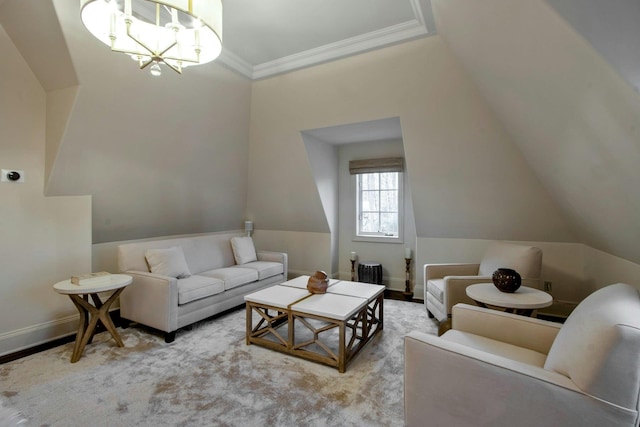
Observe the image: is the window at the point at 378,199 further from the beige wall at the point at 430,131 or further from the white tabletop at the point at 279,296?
the white tabletop at the point at 279,296

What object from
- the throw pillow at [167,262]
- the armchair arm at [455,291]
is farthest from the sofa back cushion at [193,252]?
the armchair arm at [455,291]

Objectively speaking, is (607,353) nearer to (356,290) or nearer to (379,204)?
(356,290)

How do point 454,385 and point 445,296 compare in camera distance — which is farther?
point 445,296

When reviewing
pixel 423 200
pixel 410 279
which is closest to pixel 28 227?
pixel 423 200

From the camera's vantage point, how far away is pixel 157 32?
5.95ft

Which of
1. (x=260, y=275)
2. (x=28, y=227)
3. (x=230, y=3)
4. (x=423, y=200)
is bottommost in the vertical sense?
(x=260, y=275)

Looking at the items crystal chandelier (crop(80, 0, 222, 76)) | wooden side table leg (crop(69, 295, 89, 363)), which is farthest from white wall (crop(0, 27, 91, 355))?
crystal chandelier (crop(80, 0, 222, 76))

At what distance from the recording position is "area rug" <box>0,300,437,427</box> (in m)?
1.76

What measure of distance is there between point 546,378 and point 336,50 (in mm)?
2997

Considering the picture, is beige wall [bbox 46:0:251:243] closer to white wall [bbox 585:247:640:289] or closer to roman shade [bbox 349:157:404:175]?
roman shade [bbox 349:157:404:175]

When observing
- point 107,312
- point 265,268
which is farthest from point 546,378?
point 265,268

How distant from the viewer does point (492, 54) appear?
6.22ft

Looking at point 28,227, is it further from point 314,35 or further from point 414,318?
point 414,318

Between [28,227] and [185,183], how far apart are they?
4.91ft
